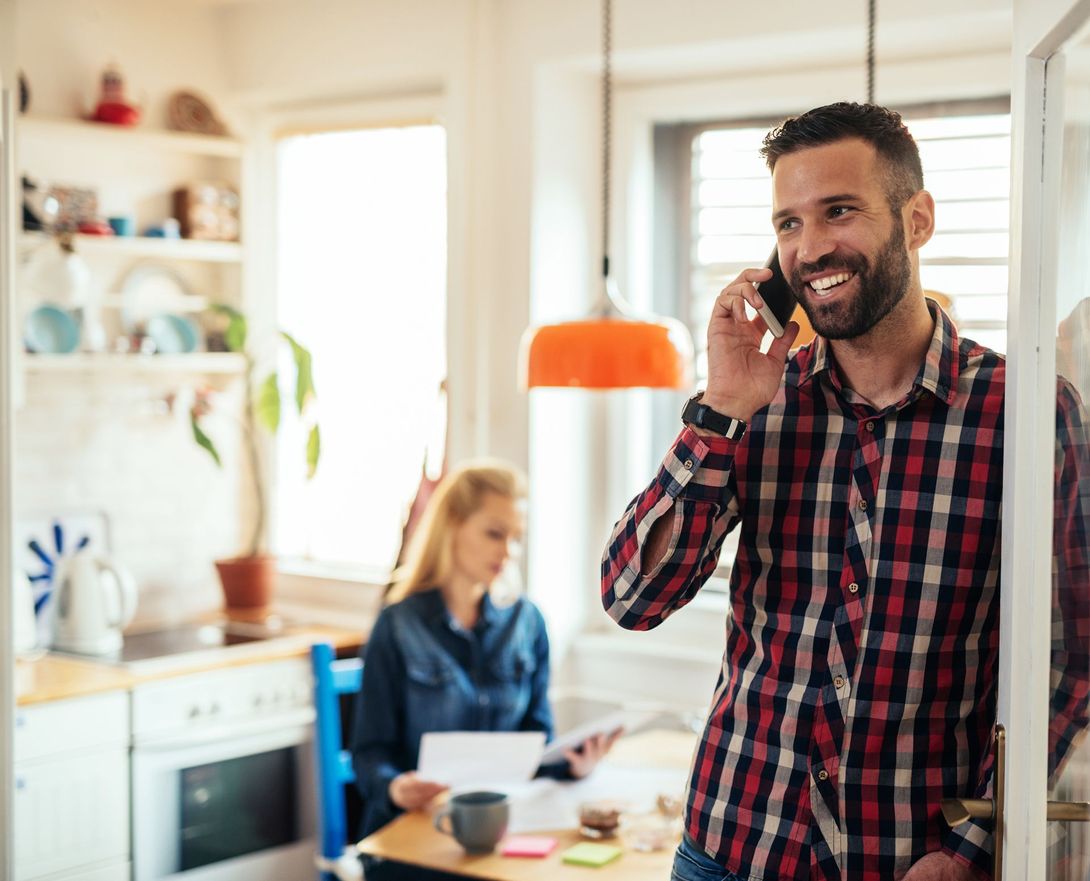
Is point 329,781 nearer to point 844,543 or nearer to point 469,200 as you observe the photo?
point 469,200

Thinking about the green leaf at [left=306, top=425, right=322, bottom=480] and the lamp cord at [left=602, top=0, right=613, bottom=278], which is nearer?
the lamp cord at [left=602, top=0, right=613, bottom=278]

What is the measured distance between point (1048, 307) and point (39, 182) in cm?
323

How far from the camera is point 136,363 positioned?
382 cm

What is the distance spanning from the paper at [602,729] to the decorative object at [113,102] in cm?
216

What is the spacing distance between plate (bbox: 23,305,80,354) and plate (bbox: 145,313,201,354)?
11.3 inches

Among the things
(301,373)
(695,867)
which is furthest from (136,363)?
(695,867)

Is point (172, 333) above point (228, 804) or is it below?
above

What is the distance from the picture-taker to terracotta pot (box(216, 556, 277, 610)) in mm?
4016

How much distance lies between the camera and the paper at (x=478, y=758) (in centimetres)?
255

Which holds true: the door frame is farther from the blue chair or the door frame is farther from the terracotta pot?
the terracotta pot

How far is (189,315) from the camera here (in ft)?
13.6

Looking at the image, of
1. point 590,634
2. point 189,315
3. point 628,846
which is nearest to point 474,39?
point 189,315

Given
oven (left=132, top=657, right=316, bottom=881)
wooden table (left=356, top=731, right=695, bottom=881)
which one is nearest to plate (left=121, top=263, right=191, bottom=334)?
oven (left=132, top=657, right=316, bottom=881)

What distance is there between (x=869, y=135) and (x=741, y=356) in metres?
0.27
